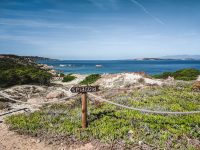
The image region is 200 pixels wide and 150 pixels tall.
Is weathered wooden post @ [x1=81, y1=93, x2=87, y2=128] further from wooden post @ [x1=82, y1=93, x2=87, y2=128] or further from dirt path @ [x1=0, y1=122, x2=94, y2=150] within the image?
dirt path @ [x1=0, y1=122, x2=94, y2=150]

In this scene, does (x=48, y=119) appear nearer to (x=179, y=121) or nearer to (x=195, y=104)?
(x=179, y=121)

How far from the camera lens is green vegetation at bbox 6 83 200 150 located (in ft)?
31.2

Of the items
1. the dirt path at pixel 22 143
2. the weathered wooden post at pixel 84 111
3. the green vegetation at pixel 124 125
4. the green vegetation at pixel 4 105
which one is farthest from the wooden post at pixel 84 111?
the green vegetation at pixel 4 105

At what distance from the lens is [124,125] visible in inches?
431

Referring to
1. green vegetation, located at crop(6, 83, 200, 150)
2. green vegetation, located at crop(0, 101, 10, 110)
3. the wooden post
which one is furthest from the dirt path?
green vegetation, located at crop(0, 101, 10, 110)

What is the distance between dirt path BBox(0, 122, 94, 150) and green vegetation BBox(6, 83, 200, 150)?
1.61 feet

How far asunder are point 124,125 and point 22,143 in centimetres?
388

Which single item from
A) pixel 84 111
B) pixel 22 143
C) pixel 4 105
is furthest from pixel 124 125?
pixel 4 105

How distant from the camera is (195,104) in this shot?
14.4 metres

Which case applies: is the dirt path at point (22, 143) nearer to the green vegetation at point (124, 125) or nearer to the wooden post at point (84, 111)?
the green vegetation at point (124, 125)

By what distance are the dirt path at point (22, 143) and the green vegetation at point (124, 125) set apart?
49 centimetres

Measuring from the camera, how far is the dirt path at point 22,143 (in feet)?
30.9

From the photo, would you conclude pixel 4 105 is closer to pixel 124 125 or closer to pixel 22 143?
pixel 22 143

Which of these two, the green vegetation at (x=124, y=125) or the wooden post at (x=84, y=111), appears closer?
the green vegetation at (x=124, y=125)
